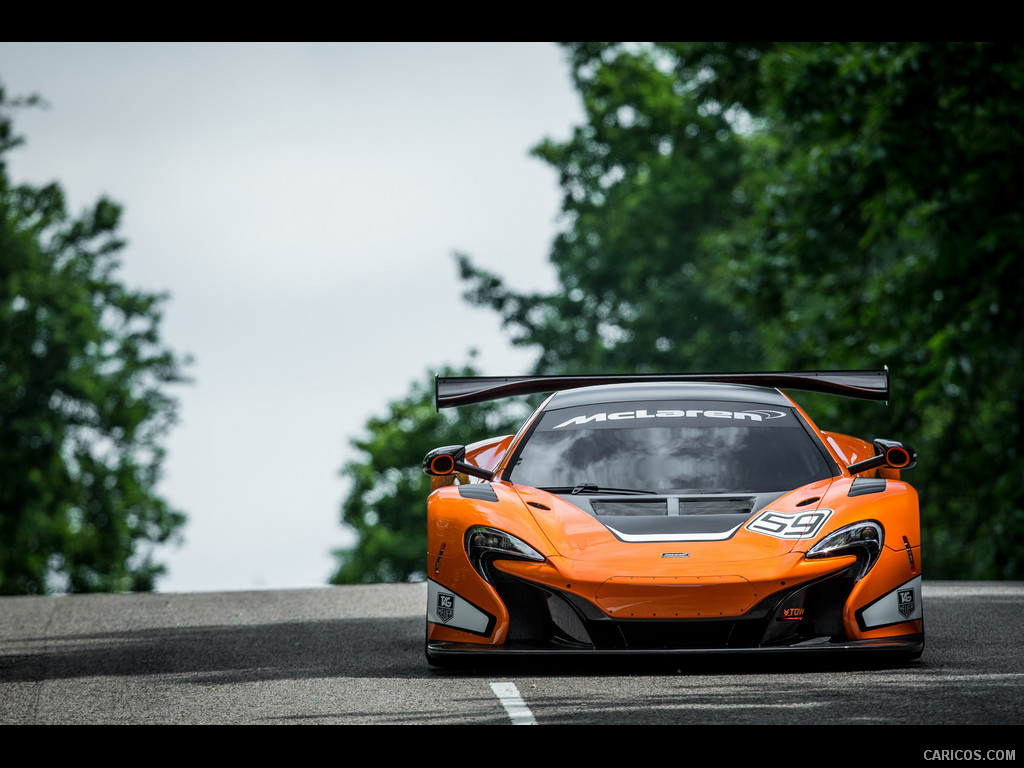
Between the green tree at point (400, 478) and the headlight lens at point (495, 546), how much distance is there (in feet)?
132

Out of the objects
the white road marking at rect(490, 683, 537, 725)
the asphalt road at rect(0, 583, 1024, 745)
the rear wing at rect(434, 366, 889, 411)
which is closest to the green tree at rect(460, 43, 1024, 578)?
the asphalt road at rect(0, 583, 1024, 745)

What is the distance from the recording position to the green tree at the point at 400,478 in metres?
50.4

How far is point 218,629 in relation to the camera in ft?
31.9

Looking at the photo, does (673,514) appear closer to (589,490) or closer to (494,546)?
(589,490)

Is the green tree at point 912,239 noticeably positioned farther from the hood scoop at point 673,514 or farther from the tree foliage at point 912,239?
the hood scoop at point 673,514

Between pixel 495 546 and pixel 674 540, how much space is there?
91 cm

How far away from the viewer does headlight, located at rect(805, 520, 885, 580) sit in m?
6.52

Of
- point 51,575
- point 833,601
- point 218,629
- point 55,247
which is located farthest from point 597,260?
point 833,601

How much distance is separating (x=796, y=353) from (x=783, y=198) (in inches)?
95.9

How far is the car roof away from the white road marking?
2.17 meters

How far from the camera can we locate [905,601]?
6.68 meters

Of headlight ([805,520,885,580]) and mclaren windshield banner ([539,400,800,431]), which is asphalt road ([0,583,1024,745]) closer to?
headlight ([805,520,885,580])

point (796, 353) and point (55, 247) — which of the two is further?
point (55, 247)
